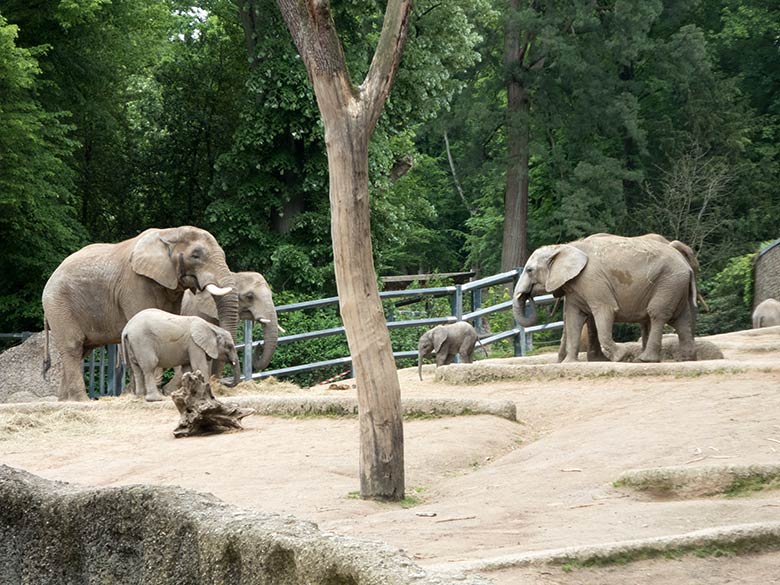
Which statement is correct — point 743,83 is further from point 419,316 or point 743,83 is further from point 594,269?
point 594,269

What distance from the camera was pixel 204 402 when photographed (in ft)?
43.8

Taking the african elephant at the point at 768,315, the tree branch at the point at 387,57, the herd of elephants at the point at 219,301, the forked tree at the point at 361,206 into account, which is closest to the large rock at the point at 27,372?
the herd of elephants at the point at 219,301

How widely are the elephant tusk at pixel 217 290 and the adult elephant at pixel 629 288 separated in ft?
13.7

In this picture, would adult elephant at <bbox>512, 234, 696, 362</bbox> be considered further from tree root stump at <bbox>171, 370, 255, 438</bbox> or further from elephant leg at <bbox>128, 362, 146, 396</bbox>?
tree root stump at <bbox>171, 370, 255, 438</bbox>

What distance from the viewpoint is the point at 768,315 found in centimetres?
2564

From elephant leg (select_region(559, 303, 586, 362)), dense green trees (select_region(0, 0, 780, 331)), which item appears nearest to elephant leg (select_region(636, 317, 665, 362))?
elephant leg (select_region(559, 303, 586, 362))

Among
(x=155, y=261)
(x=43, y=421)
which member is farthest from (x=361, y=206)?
(x=155, y=261)

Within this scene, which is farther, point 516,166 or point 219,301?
point 516,166

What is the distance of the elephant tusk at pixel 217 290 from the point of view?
731 inches

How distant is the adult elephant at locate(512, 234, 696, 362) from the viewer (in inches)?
688

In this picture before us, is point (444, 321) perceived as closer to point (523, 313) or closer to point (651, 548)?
point (523, 313)

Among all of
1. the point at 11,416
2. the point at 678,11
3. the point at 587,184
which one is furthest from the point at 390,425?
the point at 678,11

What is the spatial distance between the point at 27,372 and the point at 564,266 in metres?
9.90

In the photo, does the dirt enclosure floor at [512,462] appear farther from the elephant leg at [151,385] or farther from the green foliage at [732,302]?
the green foliage at [732,302]
